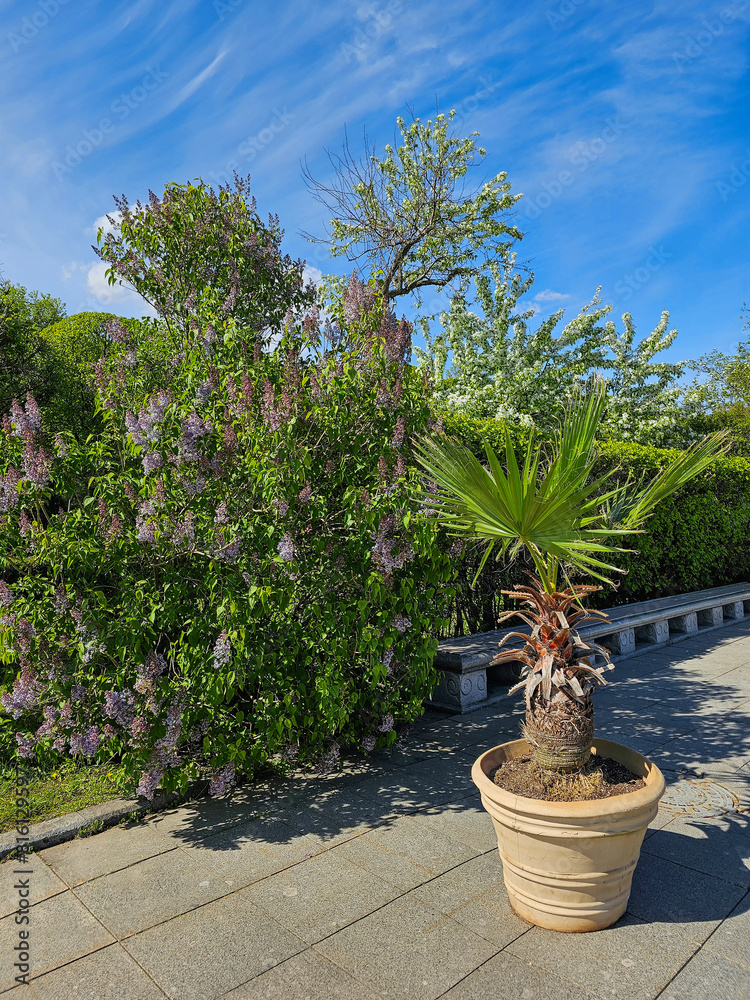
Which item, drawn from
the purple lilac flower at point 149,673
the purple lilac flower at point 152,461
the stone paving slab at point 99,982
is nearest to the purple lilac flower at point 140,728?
the purple lilac flower at point 149,673

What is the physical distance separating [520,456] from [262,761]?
17.0 feet

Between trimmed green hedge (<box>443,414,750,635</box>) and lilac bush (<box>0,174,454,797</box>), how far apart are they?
342 cm

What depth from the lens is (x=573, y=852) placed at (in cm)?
273

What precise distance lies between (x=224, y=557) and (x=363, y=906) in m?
1.91

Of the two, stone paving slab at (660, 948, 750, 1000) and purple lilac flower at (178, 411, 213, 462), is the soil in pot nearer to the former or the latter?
stone paving slab at (660, 948, 750, 1000)

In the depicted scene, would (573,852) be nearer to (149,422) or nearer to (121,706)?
(121,706)

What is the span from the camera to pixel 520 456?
817cm

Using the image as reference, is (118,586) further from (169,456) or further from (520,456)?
(520,456)

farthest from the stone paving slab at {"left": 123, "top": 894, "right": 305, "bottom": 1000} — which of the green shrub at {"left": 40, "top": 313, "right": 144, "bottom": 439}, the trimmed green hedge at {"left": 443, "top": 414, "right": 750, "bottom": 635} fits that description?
the green shrub at {"left": 40, "top": 313, "right": 144, "bottom": 439}

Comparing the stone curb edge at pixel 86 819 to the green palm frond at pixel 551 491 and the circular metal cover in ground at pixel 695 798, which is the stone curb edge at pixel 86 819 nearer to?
the green palm frond at pixel 551 491

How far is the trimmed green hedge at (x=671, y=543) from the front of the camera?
26.2 ft

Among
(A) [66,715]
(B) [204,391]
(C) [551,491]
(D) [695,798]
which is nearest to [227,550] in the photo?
(B) [204,391]

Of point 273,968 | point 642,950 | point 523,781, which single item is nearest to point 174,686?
point 273,968

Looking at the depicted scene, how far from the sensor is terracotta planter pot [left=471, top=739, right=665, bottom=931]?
2.70 meters
